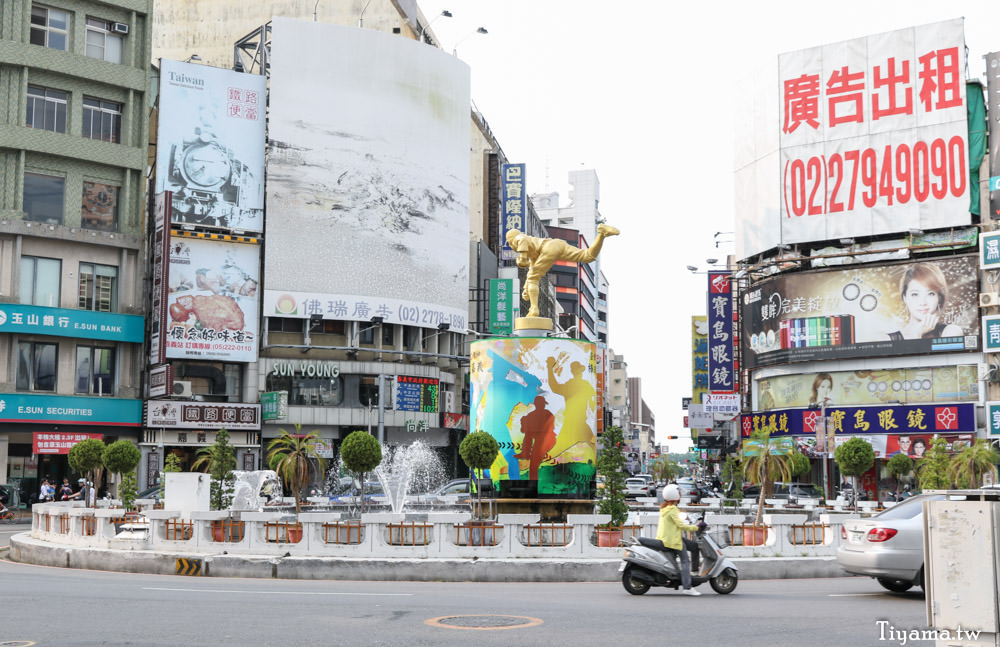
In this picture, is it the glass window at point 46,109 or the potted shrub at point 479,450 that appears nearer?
the potted shrub at point 479,450

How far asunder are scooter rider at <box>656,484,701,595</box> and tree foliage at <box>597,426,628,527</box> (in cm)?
598

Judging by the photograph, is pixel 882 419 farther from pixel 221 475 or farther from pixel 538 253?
pixel 221 475

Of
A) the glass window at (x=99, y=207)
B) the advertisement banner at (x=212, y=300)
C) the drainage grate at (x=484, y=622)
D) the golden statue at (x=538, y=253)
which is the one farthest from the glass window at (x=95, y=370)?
the drainage grate at (x=484, y=622)

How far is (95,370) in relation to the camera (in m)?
53.7

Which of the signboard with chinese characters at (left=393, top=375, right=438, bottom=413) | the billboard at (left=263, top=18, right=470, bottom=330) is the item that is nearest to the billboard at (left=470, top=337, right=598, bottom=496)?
the billboard at (left=263, top=18, right=470, bottom=330)

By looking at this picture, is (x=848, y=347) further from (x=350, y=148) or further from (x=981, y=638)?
(x=981, y=638)

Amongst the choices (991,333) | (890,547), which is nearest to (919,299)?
(991,333)

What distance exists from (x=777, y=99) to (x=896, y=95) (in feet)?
23.0

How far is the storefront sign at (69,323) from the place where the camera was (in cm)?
5016

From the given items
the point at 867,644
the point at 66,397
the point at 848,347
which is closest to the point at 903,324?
the point at 848,347

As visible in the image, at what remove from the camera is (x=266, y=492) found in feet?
119

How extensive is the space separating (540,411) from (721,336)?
43.3 m

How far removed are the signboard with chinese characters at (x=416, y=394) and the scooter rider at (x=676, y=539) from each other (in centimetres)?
4920

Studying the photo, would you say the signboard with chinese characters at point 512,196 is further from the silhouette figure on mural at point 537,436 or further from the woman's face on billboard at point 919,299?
the silhouette figure on mural at point 537,436
